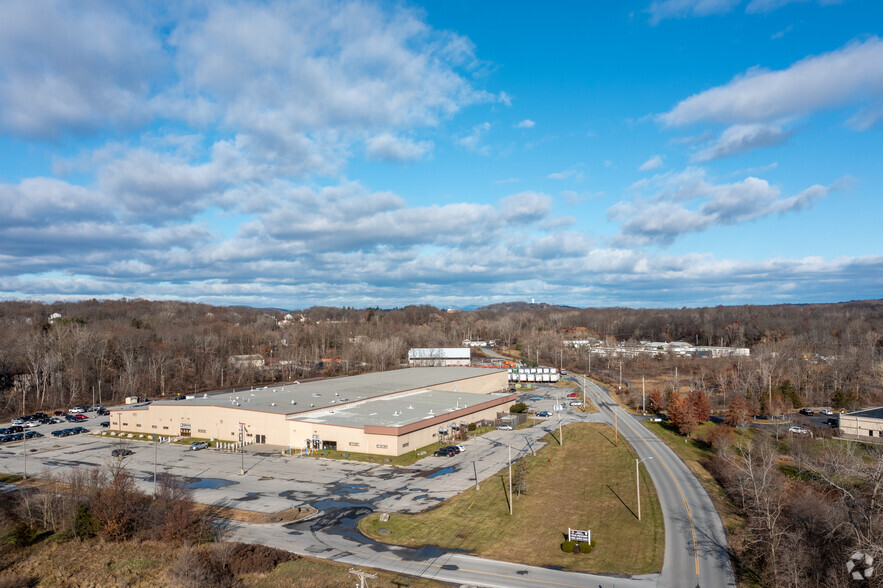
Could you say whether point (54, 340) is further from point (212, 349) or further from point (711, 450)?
point (711, 450)

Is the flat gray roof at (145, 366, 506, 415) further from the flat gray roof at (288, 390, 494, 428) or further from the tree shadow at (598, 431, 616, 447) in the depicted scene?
the tree shadow at (598, 431, 616, 447)

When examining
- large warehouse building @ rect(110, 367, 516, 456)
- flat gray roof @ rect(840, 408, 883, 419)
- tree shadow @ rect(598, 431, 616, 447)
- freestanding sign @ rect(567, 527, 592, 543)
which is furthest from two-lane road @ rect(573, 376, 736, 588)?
flat gray roof @ rect(840, 408, 883, 419)

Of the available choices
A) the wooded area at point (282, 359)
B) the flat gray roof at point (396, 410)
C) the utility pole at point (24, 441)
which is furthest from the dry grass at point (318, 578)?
the wooded area at point (282, 359)

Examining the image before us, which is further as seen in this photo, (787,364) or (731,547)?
(787,364)

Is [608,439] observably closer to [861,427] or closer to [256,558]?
[861,427]

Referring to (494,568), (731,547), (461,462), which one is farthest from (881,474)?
(461,462)
